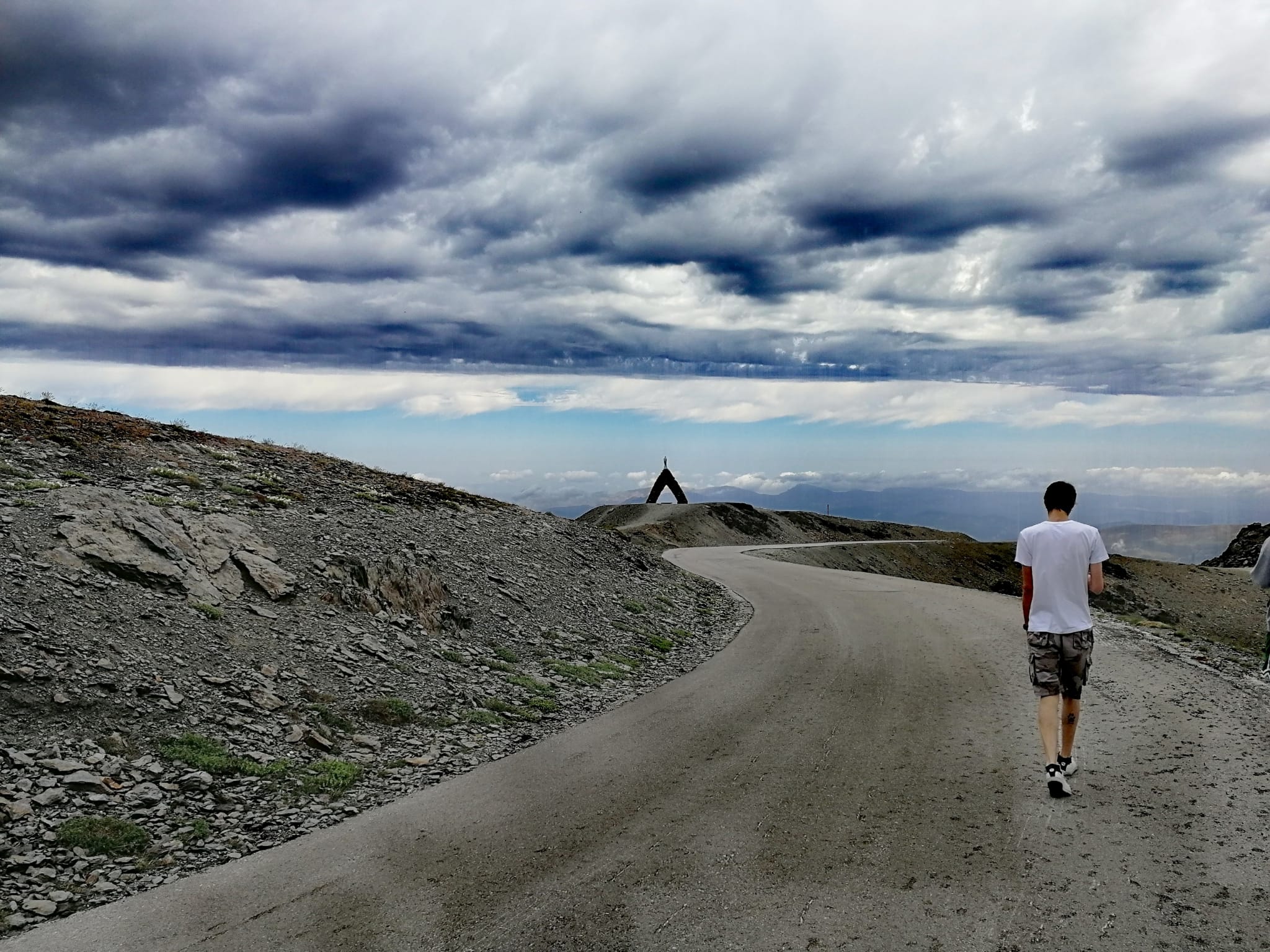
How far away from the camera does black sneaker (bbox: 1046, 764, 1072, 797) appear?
7.42 metres

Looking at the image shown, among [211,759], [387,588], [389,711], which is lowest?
[389,711]

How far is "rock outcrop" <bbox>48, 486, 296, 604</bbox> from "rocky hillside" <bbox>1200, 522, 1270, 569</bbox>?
78.1 m

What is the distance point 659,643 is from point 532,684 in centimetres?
510

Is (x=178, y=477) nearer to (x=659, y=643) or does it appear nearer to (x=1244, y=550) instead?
Result: (x=659, y=643)

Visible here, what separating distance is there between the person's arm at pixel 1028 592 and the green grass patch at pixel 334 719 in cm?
789

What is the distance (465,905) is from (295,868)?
1.73 m

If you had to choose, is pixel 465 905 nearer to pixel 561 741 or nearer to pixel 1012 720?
pixel 561 741

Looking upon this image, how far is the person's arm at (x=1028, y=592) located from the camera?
314 inches

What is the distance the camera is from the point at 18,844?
669 cm

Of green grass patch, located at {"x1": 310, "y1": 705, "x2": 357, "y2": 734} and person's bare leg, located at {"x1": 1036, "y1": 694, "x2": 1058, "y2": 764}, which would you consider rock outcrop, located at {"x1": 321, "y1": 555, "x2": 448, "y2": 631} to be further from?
person's bare leg, located at {"x1": 1036, "y1": 694, "x2": 1058, "y2": 764}

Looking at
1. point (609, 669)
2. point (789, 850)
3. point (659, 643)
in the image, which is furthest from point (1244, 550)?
point (789, 850)

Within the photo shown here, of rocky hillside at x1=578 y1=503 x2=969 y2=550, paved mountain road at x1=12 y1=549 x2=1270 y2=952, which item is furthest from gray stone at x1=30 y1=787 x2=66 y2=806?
rocky hillside at x1=578 y1=503 x2=969 y2=550

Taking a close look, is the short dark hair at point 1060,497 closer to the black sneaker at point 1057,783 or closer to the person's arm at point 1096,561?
the person's arm at point 1096,561

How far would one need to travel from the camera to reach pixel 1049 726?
7789mm
